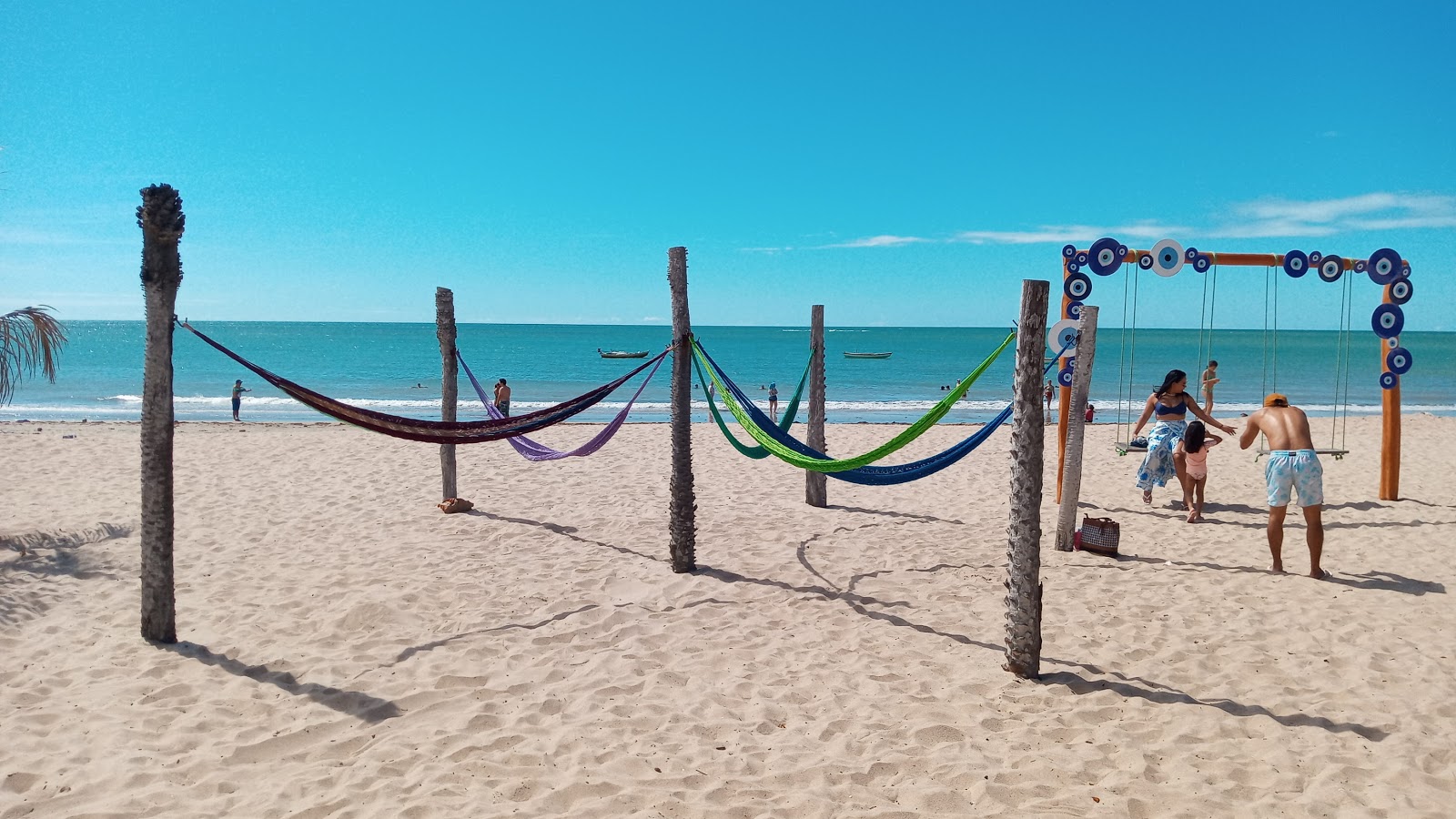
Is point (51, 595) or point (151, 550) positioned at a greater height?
point (151, 550)

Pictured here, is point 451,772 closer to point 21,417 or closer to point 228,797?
point 228,797

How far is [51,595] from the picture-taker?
4.40m

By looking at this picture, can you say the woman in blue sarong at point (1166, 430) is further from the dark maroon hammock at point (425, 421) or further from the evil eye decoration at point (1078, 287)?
the dark maroon hammock at point (425, 421)

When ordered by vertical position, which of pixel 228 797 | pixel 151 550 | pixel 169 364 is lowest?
pixel 228 797

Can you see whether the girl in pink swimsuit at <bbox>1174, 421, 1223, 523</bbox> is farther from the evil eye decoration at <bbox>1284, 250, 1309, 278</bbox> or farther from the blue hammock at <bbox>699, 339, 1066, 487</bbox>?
the blue hammock at <bbox>699, 339, 1066, 487</bbox>

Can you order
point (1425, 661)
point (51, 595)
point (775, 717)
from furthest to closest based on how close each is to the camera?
point (51, 595)
point (1425, 661)
point (775, 717)

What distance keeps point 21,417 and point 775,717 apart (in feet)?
67.8

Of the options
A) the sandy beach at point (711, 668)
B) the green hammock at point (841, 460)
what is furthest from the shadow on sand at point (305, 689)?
the green hammock at point (841, 460)

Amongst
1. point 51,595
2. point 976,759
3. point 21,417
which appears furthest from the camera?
point 21,417

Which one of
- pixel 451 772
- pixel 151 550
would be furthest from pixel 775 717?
pixel 151 550

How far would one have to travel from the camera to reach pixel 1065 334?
20.5ft

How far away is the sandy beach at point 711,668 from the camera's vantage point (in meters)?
2.69

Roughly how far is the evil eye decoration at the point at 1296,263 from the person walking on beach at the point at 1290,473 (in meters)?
2.62

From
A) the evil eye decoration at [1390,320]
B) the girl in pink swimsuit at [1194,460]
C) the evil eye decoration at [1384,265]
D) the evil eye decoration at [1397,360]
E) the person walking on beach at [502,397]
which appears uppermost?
the evil eye decoration at [1384,265]
